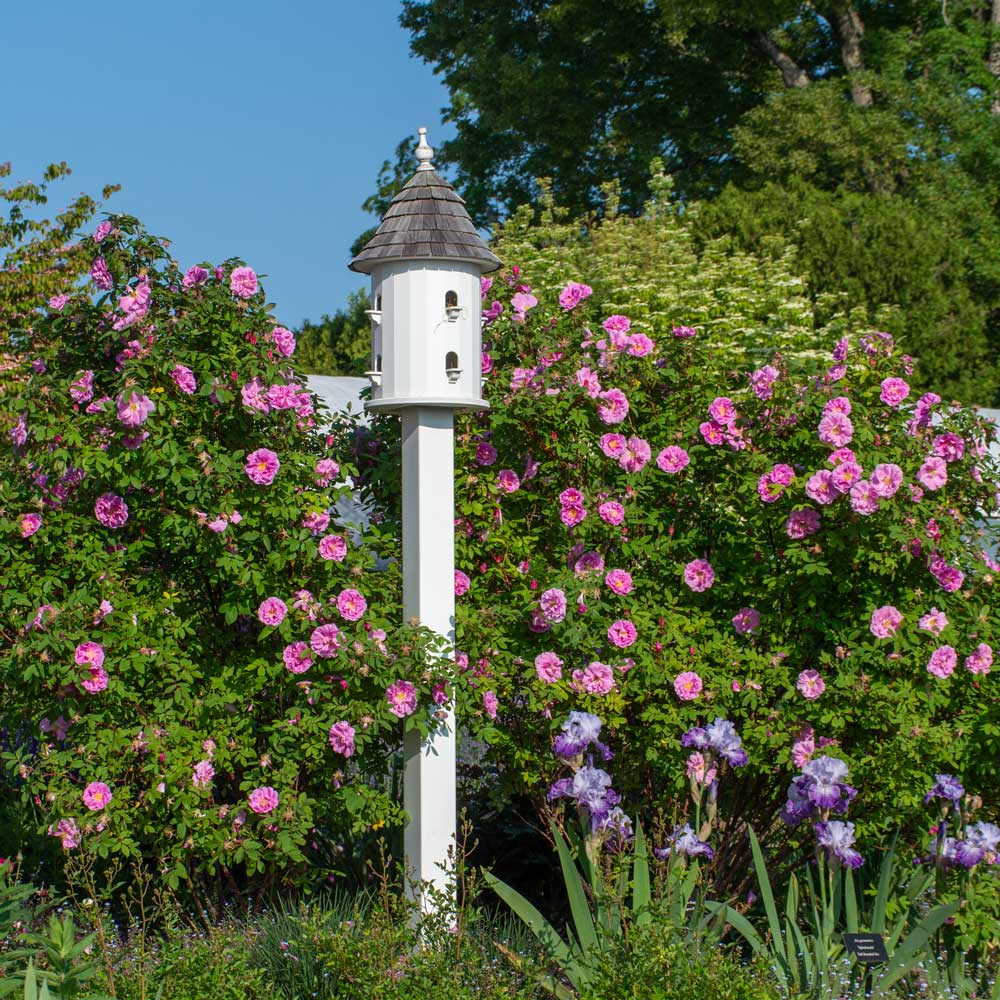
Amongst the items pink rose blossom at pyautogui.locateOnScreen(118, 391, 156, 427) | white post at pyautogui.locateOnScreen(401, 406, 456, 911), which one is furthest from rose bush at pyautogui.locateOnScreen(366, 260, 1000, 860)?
pink rose blossom at pyautogui.locateOnScreen(118, 391, 156, 427)

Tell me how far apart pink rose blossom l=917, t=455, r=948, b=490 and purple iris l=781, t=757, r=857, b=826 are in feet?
3.50

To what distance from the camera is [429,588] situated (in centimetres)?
431

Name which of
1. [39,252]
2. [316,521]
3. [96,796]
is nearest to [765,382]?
[316,521]

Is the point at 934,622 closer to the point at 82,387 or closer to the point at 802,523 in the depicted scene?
the point at 802,523

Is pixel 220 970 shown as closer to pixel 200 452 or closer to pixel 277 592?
pixel 277 592

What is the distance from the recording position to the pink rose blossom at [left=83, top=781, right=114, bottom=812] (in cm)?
424

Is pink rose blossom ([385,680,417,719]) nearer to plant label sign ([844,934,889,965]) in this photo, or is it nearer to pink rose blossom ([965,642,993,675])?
plant label sign ([844,934,889,965])

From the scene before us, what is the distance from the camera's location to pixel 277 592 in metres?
4.44

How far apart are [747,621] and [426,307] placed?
4.98 ft

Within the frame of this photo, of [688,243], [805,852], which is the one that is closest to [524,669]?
[805,852]

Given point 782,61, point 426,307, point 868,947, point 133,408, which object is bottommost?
point 868,947

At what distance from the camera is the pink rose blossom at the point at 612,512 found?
4.65m

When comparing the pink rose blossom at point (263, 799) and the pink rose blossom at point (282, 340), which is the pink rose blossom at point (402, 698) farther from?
the pink rose blossom at point (282, 340)

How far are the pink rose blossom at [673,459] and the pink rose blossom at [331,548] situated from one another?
1.15m
